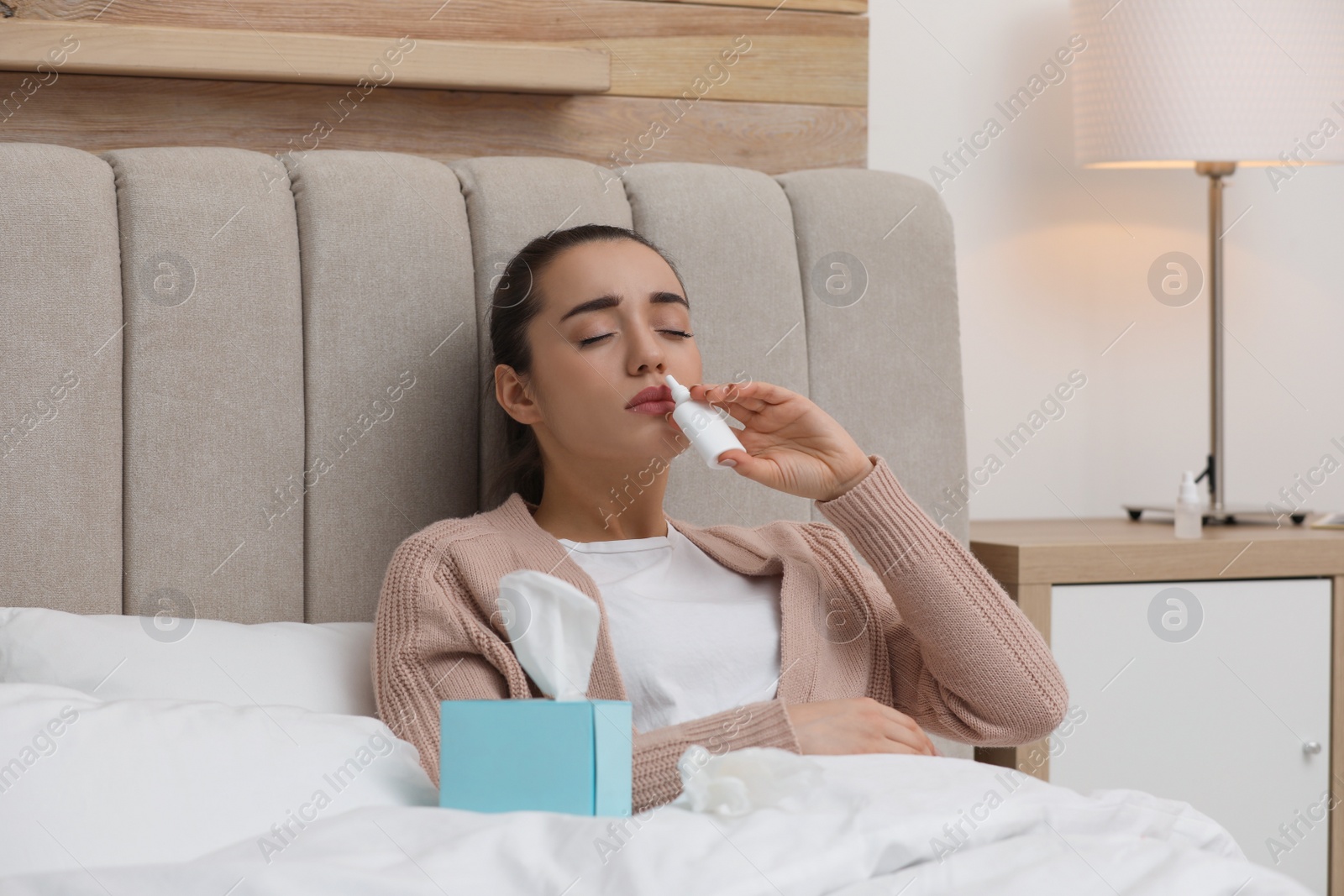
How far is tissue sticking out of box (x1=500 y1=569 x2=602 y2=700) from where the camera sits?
0.91 m

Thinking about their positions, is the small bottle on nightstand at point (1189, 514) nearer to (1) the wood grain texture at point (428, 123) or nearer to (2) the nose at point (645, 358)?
(1) the wood grain texture at point (428, 123)

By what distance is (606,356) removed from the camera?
126cm

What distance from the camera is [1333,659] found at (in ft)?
5.46

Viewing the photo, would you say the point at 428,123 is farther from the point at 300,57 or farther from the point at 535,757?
the point at 535,757

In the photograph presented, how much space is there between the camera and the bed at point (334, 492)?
82 centimetres

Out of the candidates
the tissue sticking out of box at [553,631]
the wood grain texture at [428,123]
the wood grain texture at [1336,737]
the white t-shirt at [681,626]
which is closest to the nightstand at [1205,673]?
the wood grain texture at [1336,737]

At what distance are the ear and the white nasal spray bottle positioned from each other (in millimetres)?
184

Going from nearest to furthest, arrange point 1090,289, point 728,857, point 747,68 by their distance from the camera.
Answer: point 728,857
point 747,68
point 1090,289

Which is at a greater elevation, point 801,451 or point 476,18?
point 476,18

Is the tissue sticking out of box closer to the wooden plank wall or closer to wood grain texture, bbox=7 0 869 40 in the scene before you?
the wooden plank wall

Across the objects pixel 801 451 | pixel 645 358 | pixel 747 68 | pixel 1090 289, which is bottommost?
pixel 801 451

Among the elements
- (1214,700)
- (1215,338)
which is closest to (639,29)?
(1215,338)

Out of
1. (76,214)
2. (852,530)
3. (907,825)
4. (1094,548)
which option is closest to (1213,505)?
(1094,548)

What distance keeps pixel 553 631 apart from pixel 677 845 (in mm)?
190
